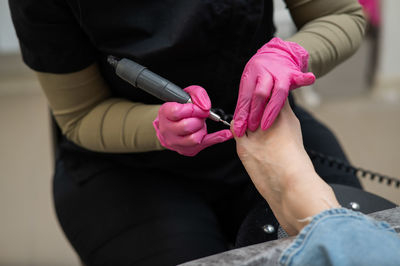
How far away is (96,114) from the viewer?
897 mm

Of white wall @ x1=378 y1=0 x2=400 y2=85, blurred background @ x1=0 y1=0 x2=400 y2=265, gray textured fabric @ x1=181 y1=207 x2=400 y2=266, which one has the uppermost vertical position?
gray textured fabric @ x1=181 y1=207 x2=400 y2=266

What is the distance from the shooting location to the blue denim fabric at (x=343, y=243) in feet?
1.58

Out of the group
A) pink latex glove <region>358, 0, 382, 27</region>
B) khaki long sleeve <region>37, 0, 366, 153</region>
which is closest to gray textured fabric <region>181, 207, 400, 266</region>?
khaki long sleeve <region>37, 0, 366, 153</region>

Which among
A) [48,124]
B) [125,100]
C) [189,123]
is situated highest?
[189,123]

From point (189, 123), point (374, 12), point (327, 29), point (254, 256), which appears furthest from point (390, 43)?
point (254, 256)

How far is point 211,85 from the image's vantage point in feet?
2.74

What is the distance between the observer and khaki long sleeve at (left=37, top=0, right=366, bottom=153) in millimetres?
844

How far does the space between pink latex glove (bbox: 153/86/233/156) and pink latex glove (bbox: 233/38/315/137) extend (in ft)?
0.14

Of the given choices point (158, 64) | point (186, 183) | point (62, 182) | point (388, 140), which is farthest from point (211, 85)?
point (388, 140)

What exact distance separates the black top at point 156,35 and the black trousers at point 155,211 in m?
0.16

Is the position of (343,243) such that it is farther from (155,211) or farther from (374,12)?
(374,12)

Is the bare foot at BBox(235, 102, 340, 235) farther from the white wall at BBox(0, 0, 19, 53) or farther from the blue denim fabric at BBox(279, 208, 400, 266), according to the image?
the white wall at BBox(0, 0, 19, 53)

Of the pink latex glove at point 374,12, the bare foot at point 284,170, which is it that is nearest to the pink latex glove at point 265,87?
the bare foot at point 284,170

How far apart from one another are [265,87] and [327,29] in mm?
285
